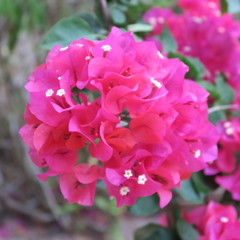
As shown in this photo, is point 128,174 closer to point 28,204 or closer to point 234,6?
point 234,6

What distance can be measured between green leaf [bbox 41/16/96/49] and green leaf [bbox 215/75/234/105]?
32 cm

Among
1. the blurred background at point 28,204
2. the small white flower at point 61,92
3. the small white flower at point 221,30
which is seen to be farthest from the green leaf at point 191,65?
the blurred background at point 28,204

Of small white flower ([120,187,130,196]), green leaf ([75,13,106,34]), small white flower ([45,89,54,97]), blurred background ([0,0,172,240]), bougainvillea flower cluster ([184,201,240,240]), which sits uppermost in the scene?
small white flower ([45,89,54,97])

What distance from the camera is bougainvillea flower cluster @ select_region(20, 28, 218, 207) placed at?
1.51 ft

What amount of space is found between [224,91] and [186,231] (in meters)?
0.32

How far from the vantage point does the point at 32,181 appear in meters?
2.15

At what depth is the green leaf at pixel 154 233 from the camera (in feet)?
2.45

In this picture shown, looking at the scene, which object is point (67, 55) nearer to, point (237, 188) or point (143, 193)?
point (143, 193)

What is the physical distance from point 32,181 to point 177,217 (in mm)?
1507

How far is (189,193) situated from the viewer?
0.70m

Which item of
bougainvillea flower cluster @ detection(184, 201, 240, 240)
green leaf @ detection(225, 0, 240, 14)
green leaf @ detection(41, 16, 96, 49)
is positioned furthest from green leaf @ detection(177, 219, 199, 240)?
green leaf @ detection(225, 0, 240, 14)

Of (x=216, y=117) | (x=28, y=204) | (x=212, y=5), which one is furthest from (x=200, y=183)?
(x=28, y=204)

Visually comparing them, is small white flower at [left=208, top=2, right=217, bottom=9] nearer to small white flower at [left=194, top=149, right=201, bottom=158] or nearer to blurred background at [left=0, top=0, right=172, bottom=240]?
small white flower at [left=194, top=149, right=201, bottom=158]

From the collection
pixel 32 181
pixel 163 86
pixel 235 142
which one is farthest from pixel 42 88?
pixel 32 181
